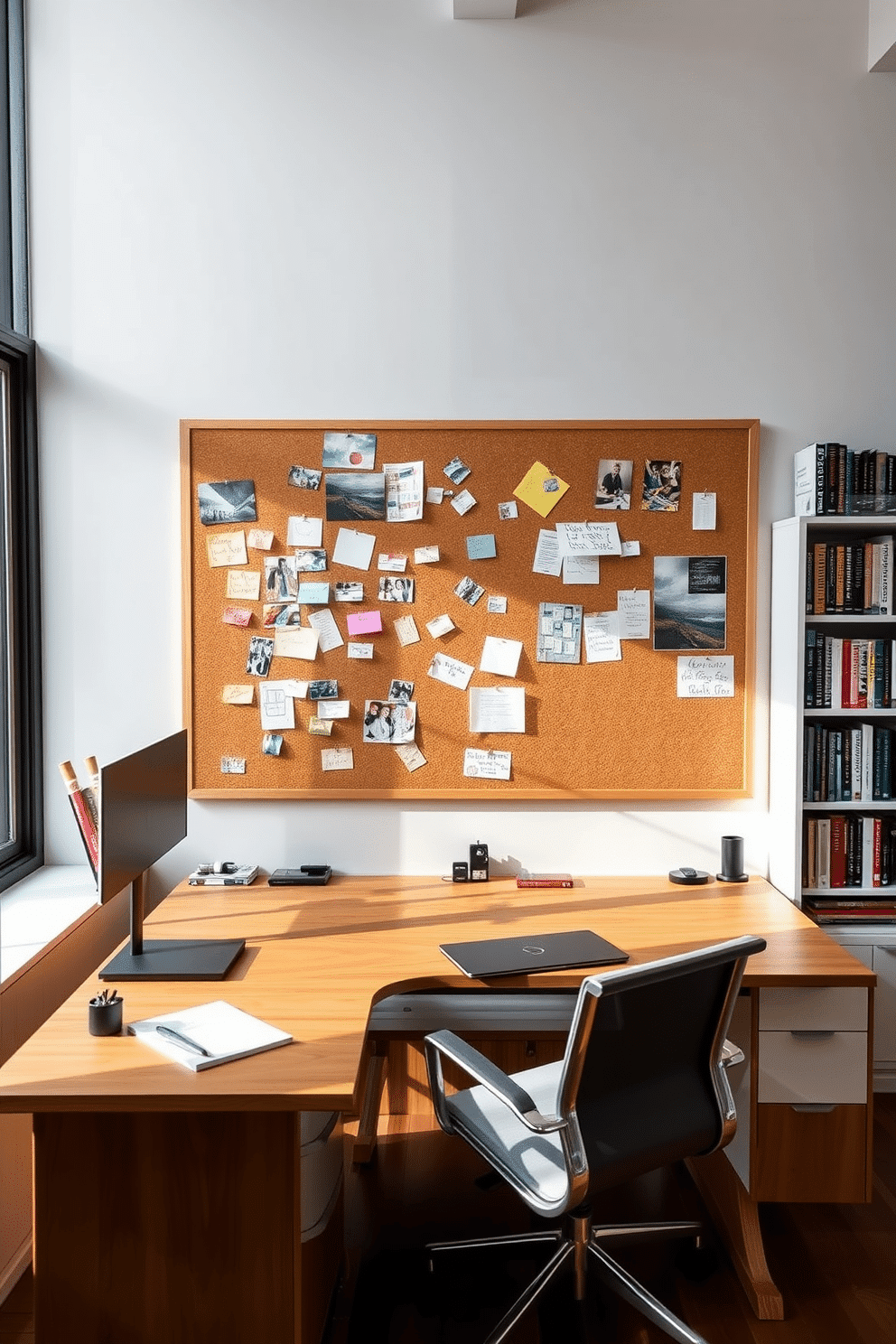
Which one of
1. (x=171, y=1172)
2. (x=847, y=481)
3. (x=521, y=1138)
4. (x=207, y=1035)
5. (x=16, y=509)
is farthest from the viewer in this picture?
(x=16, y=509)

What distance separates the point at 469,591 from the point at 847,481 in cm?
109

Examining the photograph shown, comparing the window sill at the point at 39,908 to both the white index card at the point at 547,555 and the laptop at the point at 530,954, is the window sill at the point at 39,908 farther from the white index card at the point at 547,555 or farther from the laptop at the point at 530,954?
the white index card at the point at 547,555

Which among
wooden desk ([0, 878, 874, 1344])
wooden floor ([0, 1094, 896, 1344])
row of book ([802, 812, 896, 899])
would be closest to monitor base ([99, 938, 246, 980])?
wooden desk ([0, 878, 874, 1344])

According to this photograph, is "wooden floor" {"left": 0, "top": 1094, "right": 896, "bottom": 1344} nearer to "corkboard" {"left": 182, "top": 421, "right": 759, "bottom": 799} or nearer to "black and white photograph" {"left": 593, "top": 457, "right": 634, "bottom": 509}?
"corkboard" {"left": 182, "top": 421, "right": 759, "bottom": 799}

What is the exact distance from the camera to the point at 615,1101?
5.99 feet

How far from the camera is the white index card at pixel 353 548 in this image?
2980mm

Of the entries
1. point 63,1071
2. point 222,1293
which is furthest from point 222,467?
point 222,1293

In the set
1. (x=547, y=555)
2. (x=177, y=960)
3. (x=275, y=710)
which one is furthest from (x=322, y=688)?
(x=177, y=960)

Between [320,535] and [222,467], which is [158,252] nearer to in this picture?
[222,467]

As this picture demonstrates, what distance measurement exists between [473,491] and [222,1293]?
2050mm

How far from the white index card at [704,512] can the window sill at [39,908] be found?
1918 mm

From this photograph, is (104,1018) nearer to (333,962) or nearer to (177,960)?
(177,960)

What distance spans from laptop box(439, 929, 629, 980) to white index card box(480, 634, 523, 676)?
852mm

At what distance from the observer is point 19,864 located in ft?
9.59
